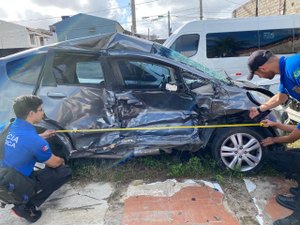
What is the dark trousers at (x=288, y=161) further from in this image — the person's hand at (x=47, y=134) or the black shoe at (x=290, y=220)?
the person's hand at (x=47, y=134)

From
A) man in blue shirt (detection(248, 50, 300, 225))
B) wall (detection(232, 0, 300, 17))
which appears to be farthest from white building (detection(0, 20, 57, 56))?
man in blue shirt (detection(248, 50, 300, 225))

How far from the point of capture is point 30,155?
8.89ft

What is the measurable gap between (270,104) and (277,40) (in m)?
6.09

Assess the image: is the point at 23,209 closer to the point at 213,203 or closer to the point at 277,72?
the point at 213,203

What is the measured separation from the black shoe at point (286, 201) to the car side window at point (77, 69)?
246 cm

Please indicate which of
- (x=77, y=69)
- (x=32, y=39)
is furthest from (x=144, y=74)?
(x=32, y=39)

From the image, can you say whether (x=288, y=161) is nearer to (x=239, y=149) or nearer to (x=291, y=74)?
(x=239, y=149)

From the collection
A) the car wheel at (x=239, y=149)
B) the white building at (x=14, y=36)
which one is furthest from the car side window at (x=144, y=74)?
the white building at (x=14, y=36)

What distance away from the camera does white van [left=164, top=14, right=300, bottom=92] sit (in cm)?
808

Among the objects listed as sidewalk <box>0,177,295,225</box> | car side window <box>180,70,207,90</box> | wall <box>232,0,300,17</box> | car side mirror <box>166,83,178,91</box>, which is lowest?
sidewalk <box>0,177,295,225</box>

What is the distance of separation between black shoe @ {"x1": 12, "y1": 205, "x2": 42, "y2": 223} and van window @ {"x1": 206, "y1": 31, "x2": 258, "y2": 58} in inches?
265

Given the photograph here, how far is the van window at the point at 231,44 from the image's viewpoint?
323 inches

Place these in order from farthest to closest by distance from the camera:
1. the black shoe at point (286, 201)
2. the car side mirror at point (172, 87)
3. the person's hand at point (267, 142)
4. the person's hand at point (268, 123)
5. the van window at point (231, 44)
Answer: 1. the van window at point (231, 44)
2. the car side mirror at point (172, 87)
3. the person's hand at point (267, 142)
4. the person's hand at point (268, 123)
5. the black shoe at point (286, 201)

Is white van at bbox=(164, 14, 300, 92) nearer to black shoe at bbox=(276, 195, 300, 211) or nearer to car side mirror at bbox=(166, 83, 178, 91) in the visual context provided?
car side mirror at bbox=(166, 83, 178, 91)
